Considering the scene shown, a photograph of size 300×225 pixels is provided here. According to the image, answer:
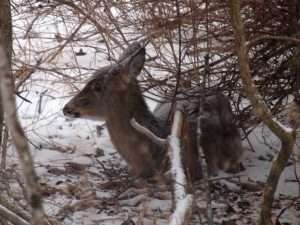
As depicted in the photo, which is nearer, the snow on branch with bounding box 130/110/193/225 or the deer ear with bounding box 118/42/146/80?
the snow on branch with bounding box 130/110/193/225

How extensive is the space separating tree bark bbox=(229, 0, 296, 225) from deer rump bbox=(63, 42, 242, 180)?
4.17 ft

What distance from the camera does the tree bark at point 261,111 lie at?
2.54 m

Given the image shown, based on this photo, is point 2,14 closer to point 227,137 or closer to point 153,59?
point 153,59

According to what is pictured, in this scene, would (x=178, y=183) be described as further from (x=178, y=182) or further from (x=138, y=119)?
(x=138, y=119)

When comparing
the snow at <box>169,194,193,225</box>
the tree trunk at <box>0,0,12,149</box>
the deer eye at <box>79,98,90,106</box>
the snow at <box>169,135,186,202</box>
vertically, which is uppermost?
the tree trunk at <box>0,0,12,149</box>

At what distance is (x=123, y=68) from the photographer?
14.1ft

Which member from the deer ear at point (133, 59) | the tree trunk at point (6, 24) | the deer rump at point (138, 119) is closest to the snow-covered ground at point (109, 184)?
the deer rump at point (138, 119)

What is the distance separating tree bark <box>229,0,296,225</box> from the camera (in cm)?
254

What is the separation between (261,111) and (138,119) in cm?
179

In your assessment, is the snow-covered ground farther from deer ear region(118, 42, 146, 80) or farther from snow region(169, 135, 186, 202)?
deer ear region(118, 42, 146, 80)

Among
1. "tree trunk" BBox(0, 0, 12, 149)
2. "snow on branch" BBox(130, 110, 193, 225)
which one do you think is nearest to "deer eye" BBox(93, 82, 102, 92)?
"tree trunk" BBox(0, 0, 12, 149)

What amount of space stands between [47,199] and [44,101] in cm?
226

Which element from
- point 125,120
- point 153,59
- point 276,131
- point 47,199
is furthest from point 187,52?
point 276,131

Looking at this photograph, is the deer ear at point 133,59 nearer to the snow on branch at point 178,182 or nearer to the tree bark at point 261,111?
the snow on branch at point 178,182
